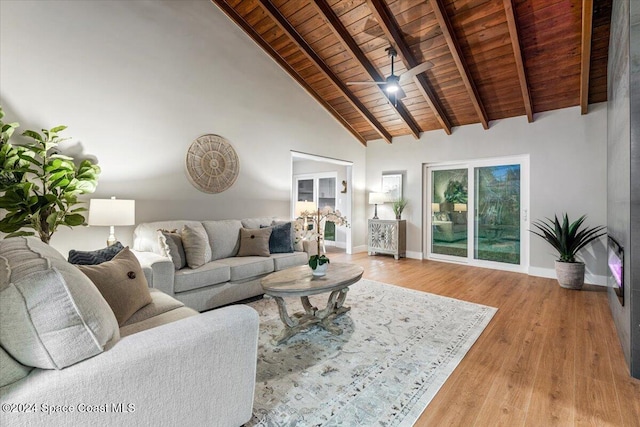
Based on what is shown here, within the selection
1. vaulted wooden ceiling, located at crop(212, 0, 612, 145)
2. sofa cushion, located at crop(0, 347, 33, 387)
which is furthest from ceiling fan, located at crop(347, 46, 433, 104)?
sofa cushion, located at crop(0, 347, 33, 387)

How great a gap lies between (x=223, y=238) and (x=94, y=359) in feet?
9.12

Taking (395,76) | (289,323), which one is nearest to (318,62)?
(395,76)

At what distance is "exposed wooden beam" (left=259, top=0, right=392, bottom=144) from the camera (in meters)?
4.32

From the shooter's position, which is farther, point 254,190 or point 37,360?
point 254,190

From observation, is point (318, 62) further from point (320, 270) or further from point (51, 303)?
point (51, 303)

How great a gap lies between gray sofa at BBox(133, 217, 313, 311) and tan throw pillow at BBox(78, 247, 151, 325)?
28.6 inches

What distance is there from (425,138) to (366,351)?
4.92 meters

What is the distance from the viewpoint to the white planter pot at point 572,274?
159 inches

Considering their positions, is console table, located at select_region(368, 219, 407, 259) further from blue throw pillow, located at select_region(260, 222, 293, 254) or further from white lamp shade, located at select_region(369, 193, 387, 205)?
blue throw pillow, located at select_region(260, 222, 293, 254)

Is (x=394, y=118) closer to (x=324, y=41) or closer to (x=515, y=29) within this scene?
(x=324, y=41)

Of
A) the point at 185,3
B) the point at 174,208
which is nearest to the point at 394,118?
the point at 185,3

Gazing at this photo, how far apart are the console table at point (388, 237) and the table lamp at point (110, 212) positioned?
468 cm

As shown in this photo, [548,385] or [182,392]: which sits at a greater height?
[182,392]

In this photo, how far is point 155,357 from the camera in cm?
118
